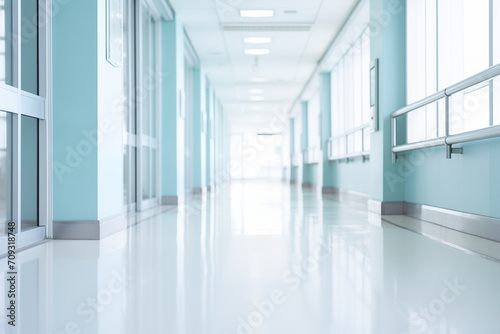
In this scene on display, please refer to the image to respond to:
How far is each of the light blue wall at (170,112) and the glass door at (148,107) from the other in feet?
0.76

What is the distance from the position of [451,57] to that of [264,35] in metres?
5.54

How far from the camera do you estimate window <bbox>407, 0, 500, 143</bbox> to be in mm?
4422

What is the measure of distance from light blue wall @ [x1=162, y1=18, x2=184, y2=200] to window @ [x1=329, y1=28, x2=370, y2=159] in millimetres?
3576

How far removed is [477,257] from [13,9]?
407cm

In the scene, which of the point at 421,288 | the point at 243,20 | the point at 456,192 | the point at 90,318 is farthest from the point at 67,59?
the point at 243,20

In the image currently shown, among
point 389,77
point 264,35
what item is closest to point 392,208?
point 389,77

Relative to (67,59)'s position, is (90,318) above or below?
below

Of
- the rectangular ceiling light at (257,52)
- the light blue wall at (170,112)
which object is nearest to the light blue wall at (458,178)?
the light blue wall at (170,112)

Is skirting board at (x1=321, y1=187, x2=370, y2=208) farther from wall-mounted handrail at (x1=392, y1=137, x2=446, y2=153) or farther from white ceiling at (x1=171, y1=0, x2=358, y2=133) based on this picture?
white ceiling at (x1=171, y1=0, x2=358, y2=133)

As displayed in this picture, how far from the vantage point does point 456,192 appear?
4910 mm

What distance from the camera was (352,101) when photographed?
1083 centimetres

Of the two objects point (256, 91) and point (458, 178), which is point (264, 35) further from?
point (256, 91)

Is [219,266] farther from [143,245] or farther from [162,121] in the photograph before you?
[162,121]

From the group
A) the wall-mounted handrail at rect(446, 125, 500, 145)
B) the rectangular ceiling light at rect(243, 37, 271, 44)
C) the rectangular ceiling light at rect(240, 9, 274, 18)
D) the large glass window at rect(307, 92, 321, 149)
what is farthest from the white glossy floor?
the large glass window at rect(307, 92, 321, 149)
